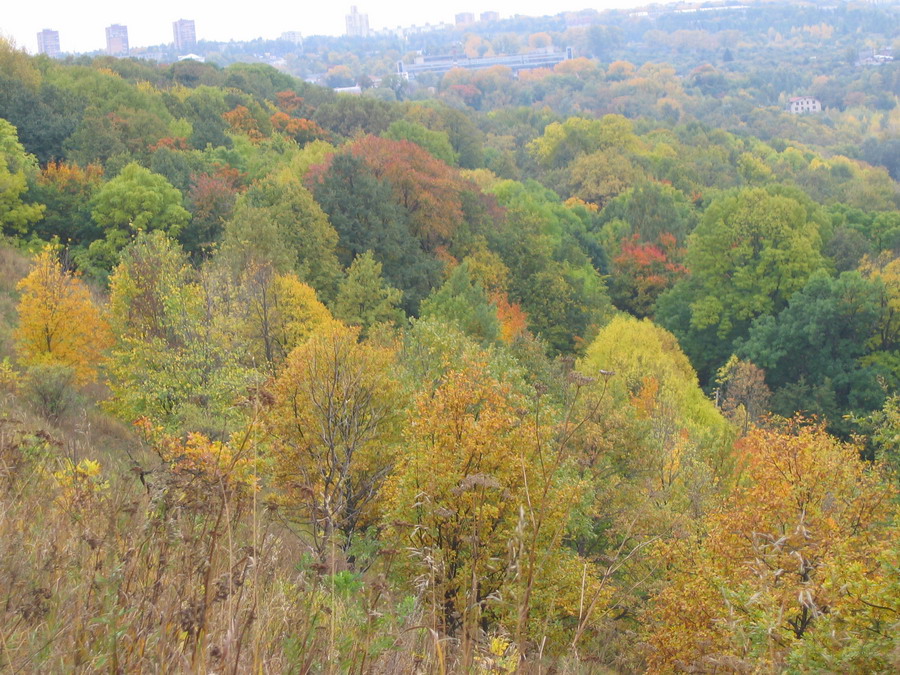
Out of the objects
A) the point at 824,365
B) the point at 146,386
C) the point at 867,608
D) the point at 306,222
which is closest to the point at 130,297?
the point at 146,386

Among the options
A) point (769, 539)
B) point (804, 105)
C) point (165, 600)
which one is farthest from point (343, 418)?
point (804, 105)

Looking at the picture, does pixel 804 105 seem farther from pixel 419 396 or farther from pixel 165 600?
pixel 165 600

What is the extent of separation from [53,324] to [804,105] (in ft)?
521

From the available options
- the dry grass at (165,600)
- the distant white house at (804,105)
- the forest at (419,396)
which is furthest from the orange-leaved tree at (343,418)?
the distant white house at (804,105)

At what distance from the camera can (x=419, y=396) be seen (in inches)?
529

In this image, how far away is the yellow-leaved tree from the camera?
19078 millimetres

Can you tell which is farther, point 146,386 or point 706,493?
point 146,386

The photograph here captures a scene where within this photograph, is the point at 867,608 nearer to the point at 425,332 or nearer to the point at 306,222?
the point at 425,332

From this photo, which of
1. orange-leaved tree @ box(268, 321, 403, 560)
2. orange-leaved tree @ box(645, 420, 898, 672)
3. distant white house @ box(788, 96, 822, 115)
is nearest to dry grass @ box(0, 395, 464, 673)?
orange-leaved tree @ box(645, 420, 898, 672)

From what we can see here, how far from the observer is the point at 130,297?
21562 mm

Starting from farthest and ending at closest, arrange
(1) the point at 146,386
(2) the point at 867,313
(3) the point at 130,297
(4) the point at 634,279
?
(4) the point at 634,279 → (2) the point at 867,313 → (3) the point at 130,297 → (1) the point at 146,386

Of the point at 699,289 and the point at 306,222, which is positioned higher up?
the point at 306,222

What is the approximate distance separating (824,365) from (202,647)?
33.2 meters

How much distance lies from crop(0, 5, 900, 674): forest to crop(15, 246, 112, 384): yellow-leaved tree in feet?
0.30
